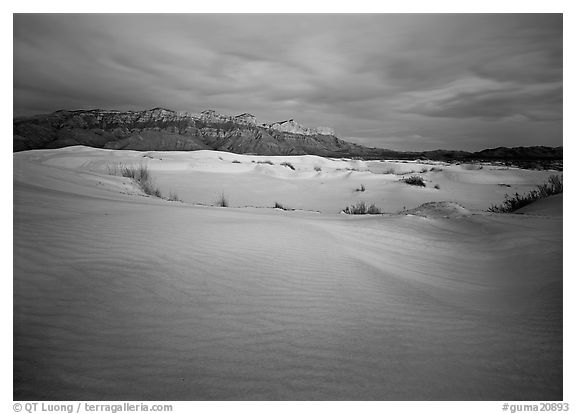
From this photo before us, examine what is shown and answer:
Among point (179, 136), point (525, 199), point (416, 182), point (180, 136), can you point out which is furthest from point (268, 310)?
point (180, 136)

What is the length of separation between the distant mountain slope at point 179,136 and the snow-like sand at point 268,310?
77130mm

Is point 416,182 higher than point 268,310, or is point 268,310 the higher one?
point 416,182

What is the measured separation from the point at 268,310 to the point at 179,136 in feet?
426

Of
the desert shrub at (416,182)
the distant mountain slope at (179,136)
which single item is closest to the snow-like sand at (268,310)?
the desert shrub at (416,182)

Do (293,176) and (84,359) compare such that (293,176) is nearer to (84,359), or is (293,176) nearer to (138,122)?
(84,359)

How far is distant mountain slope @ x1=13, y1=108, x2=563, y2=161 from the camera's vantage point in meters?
88.9

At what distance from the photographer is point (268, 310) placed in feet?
8.70

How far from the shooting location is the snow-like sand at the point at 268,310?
1.89 metres

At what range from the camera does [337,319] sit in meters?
2.57

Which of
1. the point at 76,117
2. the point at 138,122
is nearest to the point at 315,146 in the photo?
the point at 138,122

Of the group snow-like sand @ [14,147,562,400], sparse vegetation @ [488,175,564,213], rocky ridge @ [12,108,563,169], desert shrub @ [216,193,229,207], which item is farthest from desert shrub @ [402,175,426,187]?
rocky ridge @ [12,108,563,169]

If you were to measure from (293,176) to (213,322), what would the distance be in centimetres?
1837

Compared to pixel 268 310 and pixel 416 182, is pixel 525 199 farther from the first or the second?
pixel 268 310

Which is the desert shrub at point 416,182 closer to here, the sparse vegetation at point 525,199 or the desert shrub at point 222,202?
the sparse vegetation at point 525,199
